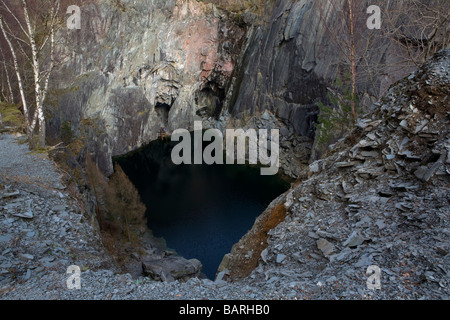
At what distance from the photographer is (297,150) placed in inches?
1609

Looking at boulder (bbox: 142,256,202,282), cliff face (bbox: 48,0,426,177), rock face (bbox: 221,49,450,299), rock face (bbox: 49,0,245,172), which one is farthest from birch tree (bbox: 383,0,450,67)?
rock face (bbox: 49,0,245,172)

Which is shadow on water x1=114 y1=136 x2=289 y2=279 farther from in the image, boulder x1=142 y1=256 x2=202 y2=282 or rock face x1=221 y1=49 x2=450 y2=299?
rock face x1=221 y1=49 x2=450 y2=299

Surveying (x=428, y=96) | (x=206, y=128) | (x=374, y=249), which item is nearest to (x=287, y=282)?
Answer: (x=374, y=249)

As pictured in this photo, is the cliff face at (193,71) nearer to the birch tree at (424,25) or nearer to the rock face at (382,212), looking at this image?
the birch tree at (424,25)

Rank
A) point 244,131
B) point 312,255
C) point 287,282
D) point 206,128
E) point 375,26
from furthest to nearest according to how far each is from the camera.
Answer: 1. point 206,128
2. point 244,131
3. point 375,26
4. point 312,255
5. point 287,282

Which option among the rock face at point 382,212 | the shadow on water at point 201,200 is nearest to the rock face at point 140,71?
the shadow on water at point 201,200

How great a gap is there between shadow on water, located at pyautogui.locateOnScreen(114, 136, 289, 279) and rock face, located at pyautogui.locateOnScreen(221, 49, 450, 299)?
13.9m

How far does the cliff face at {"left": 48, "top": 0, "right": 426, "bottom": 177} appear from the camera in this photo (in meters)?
39.2

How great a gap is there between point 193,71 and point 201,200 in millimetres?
31258

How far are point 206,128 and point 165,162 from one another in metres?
16.0

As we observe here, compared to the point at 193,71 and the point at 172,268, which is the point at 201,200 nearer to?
the point at 172,268

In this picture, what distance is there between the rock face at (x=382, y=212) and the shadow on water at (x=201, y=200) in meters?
13.9

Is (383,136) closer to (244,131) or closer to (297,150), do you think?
(297,150)

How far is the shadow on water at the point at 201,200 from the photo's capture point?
25.2m
